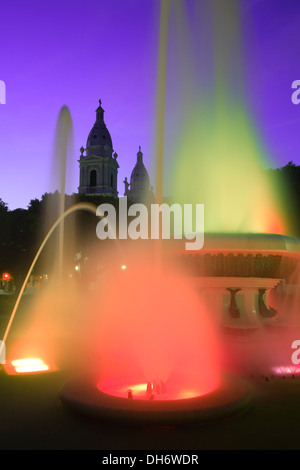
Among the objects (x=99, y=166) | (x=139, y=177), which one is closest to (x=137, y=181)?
(x=139, y=177)

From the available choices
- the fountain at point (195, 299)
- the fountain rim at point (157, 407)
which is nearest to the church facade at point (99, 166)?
the fountain at point (195, 299)

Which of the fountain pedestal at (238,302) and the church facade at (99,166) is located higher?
the church facade at (99,166)

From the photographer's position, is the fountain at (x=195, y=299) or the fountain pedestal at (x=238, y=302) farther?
the fountain pedestal at (x=238, y=302)

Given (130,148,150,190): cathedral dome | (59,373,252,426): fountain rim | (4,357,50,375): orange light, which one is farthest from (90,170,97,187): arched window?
(59,373,252,426): fountain rim

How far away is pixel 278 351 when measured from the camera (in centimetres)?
1040

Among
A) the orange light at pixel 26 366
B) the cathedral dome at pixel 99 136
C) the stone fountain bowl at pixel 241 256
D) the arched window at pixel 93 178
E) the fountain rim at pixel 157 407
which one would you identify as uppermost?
the cathedral dome at pixel 99 136

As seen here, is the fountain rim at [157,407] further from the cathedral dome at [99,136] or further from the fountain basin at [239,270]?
the cathedral dome at [99,136]

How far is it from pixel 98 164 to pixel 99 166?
55 cm

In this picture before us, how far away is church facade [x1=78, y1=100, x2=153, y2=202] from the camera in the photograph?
9788 centimetres

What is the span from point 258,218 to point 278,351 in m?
5.91

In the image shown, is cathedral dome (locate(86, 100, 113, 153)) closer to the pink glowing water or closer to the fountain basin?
the pink glowing water

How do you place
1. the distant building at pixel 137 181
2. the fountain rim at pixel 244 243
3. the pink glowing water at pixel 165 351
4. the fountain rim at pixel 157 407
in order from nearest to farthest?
the fountain rim at pixel 157 407 < the pink glowing water at pixel 165 351 < the fountain rim at pixel 244 243 < the distant building at pixel 137 181

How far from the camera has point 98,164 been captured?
99.0 meters

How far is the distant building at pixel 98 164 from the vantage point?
97.9 m
